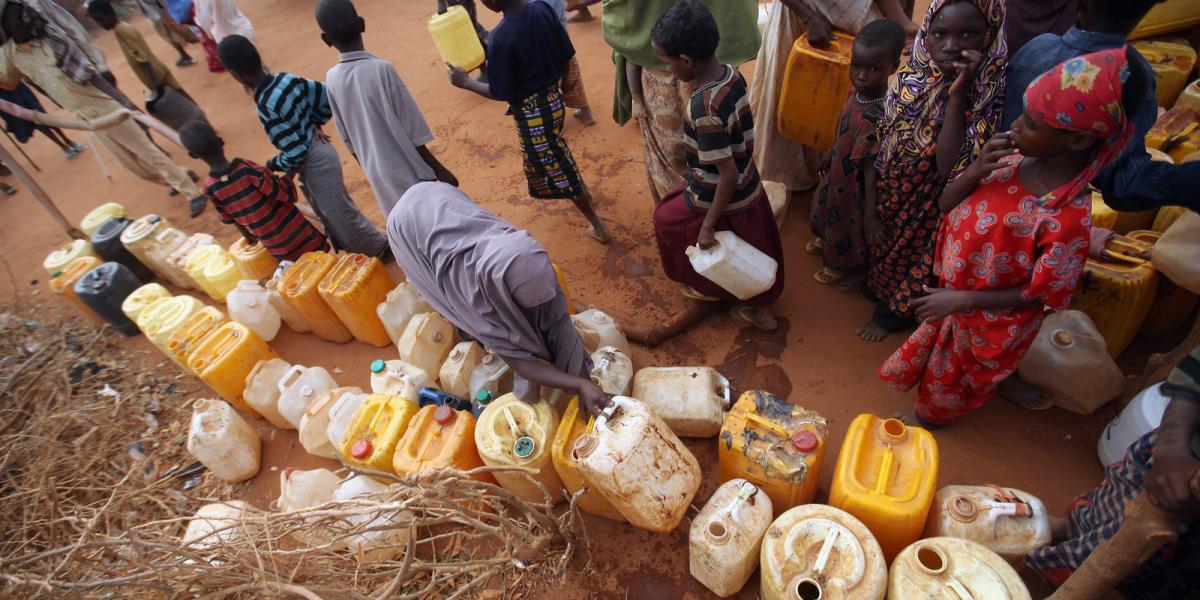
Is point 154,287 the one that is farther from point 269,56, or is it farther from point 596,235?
point 269,56

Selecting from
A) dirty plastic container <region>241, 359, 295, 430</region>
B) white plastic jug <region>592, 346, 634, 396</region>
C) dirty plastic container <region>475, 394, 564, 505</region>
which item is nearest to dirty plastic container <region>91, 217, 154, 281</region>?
dirty plastic container <region>241, 359, 295, 430</region>

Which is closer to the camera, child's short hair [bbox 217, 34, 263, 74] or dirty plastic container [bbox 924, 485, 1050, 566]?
dirty plastic container [bbox 924, 485, 1050, 566]

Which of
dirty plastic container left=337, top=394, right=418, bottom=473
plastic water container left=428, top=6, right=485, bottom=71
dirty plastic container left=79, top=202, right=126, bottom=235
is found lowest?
dirty plastic container left=79, top=202, right=126, bottom=235

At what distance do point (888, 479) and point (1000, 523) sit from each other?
1.25 feet

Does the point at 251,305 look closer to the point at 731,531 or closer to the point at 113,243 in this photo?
the point at 113,243

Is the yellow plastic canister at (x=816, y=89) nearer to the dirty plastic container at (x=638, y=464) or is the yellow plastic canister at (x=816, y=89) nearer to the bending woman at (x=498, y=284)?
the bending woman at (x=498, y=284)

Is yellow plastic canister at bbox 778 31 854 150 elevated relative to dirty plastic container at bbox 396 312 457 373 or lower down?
elevated

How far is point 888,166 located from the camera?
8.30ft

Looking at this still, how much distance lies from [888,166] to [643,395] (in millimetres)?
1538

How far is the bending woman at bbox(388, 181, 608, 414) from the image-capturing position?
2.23m

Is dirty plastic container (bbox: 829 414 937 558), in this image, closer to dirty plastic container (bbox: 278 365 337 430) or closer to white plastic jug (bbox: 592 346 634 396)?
white plastic jug (bbox: 592 346 634 396)

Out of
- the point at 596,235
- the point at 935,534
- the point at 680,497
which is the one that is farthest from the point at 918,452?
the point at 596,235

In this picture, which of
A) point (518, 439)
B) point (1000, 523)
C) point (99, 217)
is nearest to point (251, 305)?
point (99, 217)

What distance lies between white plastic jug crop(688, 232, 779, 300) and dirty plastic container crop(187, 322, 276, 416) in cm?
272
